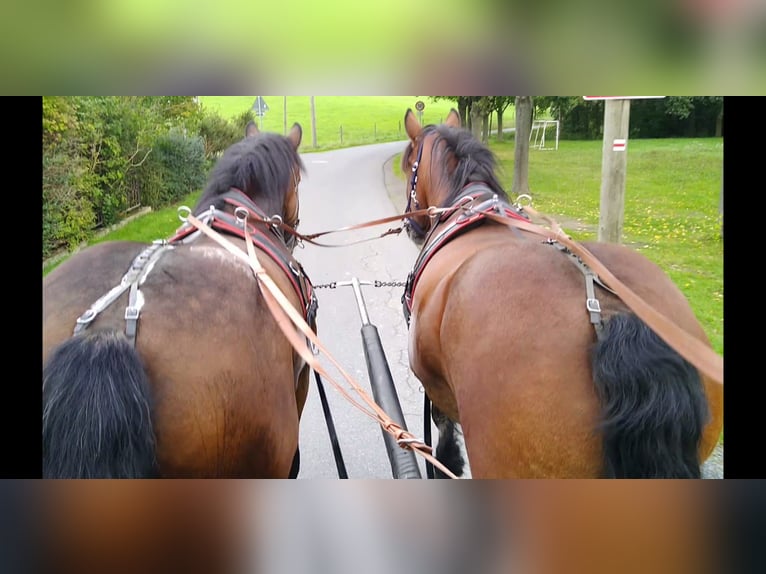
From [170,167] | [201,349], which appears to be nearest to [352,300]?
[170,167]

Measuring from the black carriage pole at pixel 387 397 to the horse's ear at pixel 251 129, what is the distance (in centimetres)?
84

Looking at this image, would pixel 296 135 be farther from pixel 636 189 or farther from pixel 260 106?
pixel 636 189

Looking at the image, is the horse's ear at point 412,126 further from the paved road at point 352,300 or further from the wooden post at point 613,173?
the wooden post at point 613,173

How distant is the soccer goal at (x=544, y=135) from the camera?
2.50 m

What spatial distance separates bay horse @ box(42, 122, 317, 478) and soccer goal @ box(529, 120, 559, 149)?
167 cm

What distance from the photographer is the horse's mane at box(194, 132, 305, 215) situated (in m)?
2.23

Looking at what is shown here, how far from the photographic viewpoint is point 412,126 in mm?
2773

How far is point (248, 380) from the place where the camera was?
130 centimetres

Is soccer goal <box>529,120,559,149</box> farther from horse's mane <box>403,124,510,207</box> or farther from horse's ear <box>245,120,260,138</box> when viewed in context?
horse's ear <box>245,120,260,138</box>

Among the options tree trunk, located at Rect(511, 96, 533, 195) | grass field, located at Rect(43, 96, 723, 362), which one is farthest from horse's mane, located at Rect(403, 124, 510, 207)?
tree trunk, located at Rect(511, 96, 533, 195)

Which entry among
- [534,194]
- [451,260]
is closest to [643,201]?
[534,194]

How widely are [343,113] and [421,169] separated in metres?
0.70
